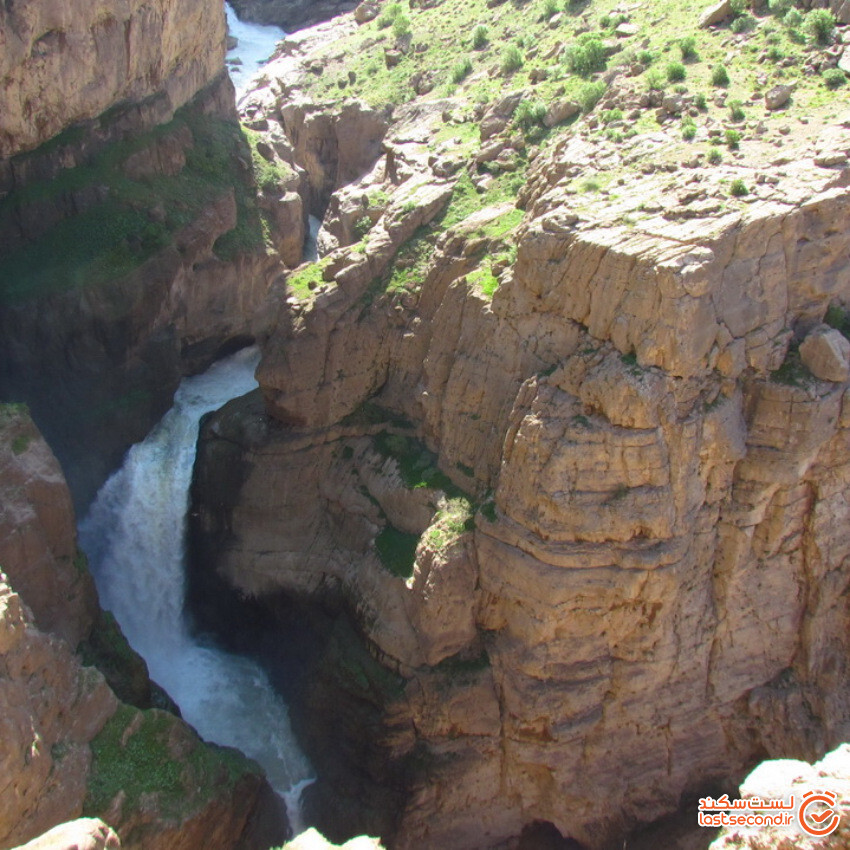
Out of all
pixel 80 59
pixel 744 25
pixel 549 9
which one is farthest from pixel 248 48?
pixel 744 25

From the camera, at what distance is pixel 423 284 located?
28.9m

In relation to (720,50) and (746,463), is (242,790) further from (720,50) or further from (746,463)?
(720,50)

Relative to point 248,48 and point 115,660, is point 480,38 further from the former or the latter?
point 115,660

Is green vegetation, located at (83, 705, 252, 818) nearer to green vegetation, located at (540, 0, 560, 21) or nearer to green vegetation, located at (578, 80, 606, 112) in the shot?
green vegetation, located at (578, 80, 606, 112)

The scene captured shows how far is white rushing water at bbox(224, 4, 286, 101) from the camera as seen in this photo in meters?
60.2

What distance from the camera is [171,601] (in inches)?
1219

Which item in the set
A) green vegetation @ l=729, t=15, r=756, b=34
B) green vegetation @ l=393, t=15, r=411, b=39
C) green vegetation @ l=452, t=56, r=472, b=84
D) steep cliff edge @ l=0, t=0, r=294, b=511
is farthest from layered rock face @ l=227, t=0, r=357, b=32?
green vegetation @ l=729, t=15, r=756, b=34

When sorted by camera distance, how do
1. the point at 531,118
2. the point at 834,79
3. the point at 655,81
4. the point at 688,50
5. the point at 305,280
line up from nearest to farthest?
the point at 834,79 < the point at 655,81 < the point at 688,50 < the point at 305,280 < the point at 531,118

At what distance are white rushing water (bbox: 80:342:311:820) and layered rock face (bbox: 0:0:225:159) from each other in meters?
11.3

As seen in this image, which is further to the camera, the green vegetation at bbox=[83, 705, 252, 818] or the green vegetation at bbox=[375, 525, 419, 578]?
the green vegetation at bbox=[375, 525, 419, 578]

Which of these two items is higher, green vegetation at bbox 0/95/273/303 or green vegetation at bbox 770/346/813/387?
green vegetation at bbox 0/95/273/303

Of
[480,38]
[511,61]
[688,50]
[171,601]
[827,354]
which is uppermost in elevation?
[688,50]

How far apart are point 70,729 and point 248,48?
53.9 m

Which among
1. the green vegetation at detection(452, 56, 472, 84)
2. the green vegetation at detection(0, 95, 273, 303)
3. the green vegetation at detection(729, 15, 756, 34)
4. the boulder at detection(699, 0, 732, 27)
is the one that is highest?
the boulder at detection(699, 0, 732, 27)
